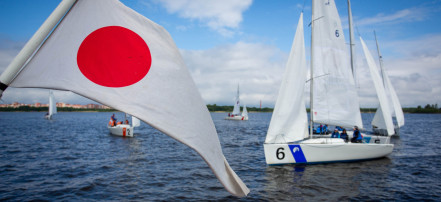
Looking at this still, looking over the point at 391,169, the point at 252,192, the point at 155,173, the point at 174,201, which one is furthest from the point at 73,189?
the point at 391,169

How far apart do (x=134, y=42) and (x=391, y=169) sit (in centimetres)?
1685

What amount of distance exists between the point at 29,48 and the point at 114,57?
59 cm

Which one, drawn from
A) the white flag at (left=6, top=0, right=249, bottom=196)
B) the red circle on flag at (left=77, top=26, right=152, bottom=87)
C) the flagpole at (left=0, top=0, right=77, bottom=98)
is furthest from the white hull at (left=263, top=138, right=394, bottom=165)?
the flagpole at (left=0, top=0, right=77, bottom=98)

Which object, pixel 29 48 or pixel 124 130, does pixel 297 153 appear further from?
pixel 124 130

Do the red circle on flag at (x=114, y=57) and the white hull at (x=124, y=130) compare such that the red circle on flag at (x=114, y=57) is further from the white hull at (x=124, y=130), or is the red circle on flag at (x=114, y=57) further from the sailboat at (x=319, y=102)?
the white hull at (x=124, y=130)

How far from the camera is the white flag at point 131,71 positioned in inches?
79.3

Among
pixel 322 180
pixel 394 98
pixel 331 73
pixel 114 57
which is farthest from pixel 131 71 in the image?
pixel 394 98

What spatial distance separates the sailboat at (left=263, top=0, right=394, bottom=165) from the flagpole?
12.2 meters

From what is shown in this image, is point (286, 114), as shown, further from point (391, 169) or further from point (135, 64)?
point (135, 64)

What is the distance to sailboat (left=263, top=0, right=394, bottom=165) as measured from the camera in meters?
13.4

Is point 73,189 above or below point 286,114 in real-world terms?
below

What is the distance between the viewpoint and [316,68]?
14.8 m

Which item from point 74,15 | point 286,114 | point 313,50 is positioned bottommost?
point 286,114

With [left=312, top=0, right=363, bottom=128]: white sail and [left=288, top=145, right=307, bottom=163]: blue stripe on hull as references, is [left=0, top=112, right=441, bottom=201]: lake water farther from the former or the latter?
[left=312, top=0, right=363, bottom=128]: white sail
